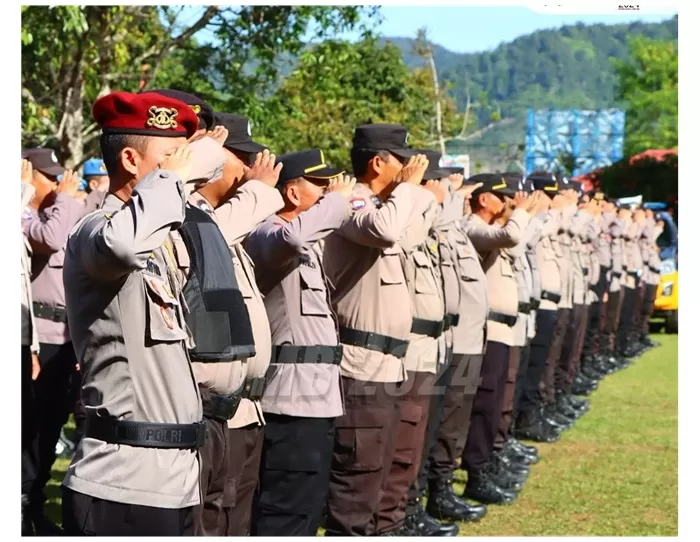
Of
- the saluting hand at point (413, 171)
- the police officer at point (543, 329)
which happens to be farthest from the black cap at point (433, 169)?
the police officer at point (543, 329)

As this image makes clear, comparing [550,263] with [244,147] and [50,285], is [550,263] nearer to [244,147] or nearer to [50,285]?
[50,285]

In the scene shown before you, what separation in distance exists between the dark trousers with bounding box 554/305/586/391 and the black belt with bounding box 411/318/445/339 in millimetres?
5898

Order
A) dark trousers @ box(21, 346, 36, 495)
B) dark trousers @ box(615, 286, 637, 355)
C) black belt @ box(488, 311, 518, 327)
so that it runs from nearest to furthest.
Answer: dark trousers @ box(21, 346, 36, 495), black belt @ box(488, 311, 518, 327), dark trousers @ box(615, 286, 637, 355)

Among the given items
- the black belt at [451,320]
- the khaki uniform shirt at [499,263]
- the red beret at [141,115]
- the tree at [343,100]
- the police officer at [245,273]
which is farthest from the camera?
the tree at [343,100]

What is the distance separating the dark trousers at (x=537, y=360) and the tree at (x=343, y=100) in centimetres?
313

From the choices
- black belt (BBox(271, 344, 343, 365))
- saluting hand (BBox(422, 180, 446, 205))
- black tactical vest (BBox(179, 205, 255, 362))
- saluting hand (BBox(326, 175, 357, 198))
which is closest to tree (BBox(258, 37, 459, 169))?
saluting hand (BBox(422, 180, 446, 205))

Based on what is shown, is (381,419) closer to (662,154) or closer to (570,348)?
(570,348)

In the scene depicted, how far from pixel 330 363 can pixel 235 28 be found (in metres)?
7.80

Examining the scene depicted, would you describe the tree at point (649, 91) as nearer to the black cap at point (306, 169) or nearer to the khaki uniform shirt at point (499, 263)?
the khaki uniform shirt at point (499, 263)

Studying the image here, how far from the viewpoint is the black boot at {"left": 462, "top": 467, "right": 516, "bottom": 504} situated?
863cm

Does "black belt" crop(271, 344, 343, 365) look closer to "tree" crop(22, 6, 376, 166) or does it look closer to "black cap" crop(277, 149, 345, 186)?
"black cap" crop(277, 149, 345, 186)

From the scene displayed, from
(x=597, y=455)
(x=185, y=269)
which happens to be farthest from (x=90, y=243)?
(x=597, y=455)

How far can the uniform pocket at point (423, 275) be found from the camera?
281 inches

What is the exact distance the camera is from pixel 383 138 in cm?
666
